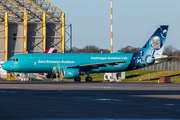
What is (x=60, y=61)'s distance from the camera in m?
51.3

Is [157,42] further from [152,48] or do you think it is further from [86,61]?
[86,61]

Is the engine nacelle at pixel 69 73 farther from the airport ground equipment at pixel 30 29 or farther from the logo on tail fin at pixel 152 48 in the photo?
the airport ground equipment at pixel 30 29

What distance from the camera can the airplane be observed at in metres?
50.6

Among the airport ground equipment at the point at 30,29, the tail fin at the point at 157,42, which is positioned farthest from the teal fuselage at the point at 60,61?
the airport ground equipment at the point at 30,29

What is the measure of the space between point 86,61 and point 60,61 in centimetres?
407

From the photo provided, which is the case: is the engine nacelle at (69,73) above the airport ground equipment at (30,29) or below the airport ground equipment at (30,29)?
below

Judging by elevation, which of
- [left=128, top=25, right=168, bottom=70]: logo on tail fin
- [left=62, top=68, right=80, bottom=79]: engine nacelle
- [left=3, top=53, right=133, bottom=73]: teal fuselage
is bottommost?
[left=62, top=68, right=80, bottom=79]: engine nacelle

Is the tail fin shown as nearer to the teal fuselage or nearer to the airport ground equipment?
the teal fuselage

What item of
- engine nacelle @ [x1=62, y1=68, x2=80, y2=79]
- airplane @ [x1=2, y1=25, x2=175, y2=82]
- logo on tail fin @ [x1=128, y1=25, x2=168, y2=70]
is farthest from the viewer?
logo on tail fin @ [x1=128, y1=25, x2=168, y2=70]

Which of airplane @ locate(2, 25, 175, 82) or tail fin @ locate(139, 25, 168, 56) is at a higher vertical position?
tail fin @ locate(139, 25, 168, 56)

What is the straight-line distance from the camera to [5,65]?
51406mm

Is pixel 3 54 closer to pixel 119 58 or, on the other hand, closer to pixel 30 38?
pixel 30 38

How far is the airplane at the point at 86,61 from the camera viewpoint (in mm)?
50625

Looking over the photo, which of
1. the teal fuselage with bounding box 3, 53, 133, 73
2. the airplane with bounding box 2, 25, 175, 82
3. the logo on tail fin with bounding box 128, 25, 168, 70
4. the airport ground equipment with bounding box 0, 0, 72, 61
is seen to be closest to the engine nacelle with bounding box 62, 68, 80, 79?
the airplane with bounding box 2, 25, 175, 82
